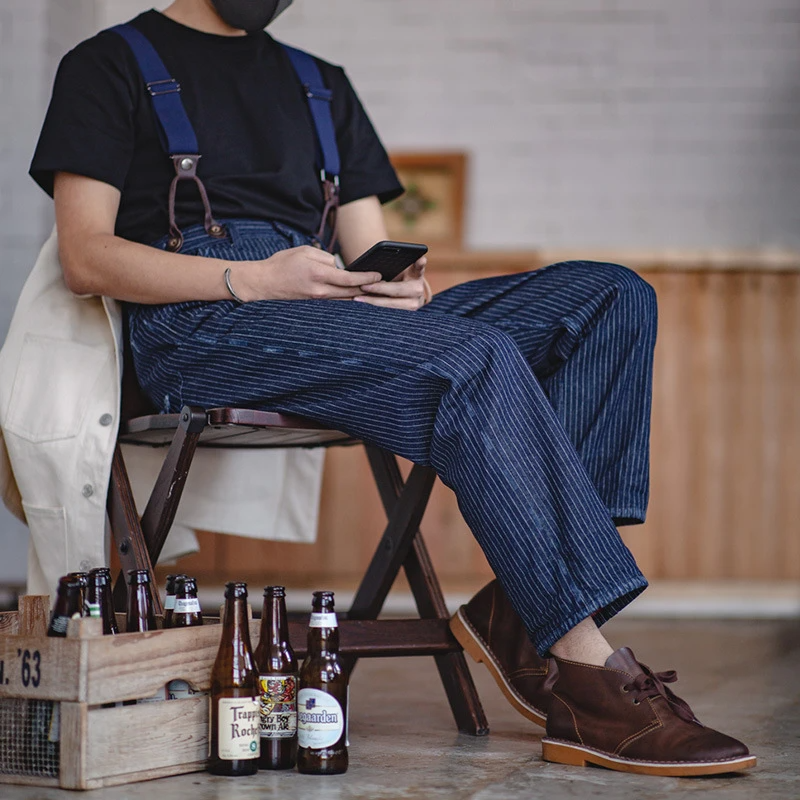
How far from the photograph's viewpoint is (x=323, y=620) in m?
1.37

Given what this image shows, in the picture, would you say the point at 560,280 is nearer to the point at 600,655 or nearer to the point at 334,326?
the point at 334,326

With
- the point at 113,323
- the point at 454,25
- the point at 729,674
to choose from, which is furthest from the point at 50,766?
the point at 454,25

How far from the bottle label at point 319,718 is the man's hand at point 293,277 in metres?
0.56

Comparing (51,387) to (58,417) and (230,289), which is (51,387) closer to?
(58,417)

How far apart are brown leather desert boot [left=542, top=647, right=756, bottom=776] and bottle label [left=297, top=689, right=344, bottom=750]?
276 mm

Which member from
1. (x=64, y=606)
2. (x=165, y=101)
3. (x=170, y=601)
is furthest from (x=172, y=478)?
(x=165, y=101)

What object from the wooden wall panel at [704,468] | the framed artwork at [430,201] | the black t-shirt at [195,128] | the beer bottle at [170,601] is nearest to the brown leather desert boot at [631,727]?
the beer bottle at [170,601]

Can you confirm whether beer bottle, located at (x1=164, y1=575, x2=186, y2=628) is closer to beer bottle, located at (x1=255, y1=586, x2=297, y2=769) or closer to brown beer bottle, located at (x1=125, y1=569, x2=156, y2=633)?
brown beer bottle, located at (x1=125, y1=569, x2=156, y2=633)

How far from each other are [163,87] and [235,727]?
3.26 feet

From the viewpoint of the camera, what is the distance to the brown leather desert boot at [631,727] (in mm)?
1307

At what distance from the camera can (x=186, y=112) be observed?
1.80 meters

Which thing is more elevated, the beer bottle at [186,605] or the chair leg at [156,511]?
the chair leg at [156,511]

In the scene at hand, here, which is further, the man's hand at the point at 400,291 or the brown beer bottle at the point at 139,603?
the man's hand at the point at 400,291

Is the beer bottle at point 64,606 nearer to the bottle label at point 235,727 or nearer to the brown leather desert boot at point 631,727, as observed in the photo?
the bottle label at point 235,727
